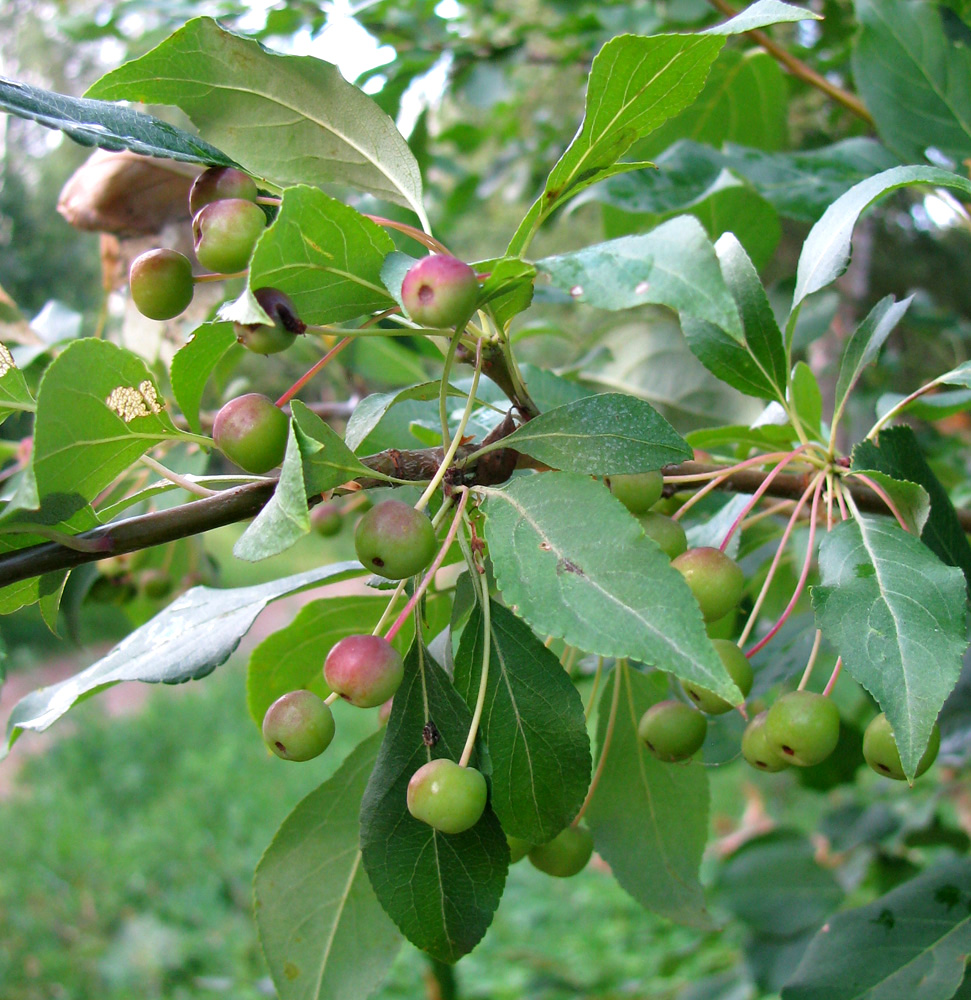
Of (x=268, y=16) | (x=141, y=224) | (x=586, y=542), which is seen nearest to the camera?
(x=586, y=542)

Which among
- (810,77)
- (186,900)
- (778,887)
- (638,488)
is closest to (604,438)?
(638,488)

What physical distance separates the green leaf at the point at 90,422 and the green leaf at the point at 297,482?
0.45 ft

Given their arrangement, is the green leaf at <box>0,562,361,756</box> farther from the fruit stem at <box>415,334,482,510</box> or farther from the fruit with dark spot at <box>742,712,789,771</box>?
the fruit with dark spot at <box>742,712,789,771</box>

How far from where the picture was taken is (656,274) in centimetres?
51

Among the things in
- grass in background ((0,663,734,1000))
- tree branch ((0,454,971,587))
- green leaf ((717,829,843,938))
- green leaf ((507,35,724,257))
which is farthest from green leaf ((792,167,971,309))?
grass in background ((0,663,734,1000))

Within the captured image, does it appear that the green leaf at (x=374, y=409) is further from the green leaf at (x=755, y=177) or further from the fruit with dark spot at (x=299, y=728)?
the green leaf at (x=755, y=177)

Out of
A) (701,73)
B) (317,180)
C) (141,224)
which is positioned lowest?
(141,224)

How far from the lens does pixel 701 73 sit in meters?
0.60

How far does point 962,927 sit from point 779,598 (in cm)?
49

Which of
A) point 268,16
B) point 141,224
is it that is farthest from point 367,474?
point 268,16

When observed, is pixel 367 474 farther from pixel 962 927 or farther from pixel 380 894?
pixel 962 927

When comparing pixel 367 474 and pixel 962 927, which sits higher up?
pixel 367 474

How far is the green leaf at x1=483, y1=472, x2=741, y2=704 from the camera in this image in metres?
0.46

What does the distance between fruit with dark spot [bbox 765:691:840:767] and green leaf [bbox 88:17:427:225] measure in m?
0.45
